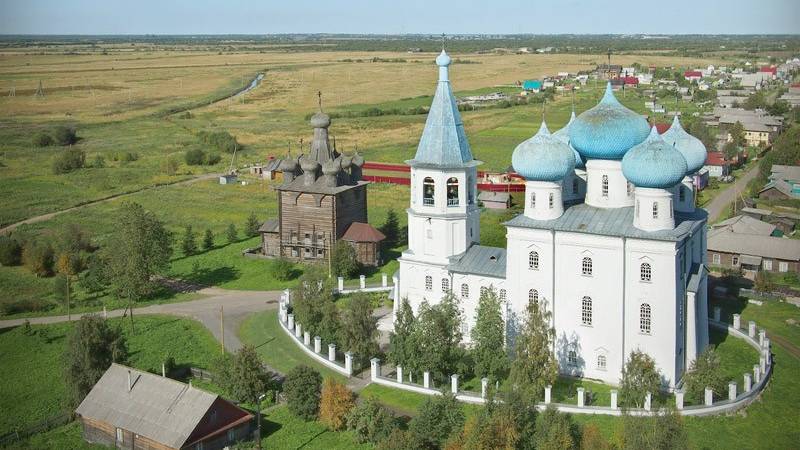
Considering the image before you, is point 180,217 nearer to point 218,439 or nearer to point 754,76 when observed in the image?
point 218,439

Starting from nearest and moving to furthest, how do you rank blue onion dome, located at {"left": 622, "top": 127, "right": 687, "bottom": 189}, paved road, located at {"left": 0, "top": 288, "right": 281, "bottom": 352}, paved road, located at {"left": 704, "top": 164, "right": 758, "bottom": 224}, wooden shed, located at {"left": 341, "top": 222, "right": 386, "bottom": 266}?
1. blue onion dome, located at {"left": 622, "top": 127, "right": 687, "bottom": 189}
2. paved road, located at {"left": 0, "top": 288, "right": 281, "bottom": 352}
3. wooden shed, located at {"left": 341, "top": 222, "right": 386, "bottom": 266}
4. paved road, located at {"left": 704, "top": 164, "right": 758, "bottom": 224}

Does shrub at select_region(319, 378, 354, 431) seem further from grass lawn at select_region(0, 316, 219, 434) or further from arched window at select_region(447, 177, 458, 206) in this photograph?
arched window at select_region(447, 177, 458, 206)

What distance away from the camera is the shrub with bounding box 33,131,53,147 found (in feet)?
238

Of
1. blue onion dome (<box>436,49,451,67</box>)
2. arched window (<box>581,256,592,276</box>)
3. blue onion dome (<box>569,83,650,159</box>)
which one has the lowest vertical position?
arched window (<box>581,256,592,276</box>)

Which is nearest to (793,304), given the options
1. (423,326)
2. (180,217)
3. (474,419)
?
(423,326)

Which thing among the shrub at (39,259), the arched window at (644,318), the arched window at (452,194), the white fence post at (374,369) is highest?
the arched window at (452,194)

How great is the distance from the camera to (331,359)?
1057 inches

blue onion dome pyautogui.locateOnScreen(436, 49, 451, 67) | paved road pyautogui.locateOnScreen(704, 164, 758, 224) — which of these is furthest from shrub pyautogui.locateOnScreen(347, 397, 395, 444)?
paved road pyautogui.locateOnScreen(704, 164, 758, 224)

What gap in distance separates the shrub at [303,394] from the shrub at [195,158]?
146 feet

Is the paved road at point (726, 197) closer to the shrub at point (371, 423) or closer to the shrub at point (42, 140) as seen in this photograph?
the shrub at point (371, 423)

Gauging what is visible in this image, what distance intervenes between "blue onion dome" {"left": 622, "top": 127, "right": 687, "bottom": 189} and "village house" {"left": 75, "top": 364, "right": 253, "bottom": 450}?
12056mm

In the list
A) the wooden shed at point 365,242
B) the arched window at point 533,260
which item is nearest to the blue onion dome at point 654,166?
the arched window at point 533,260

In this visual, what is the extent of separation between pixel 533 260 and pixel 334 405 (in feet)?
23.6

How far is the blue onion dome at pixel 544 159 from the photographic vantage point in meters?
24.8
